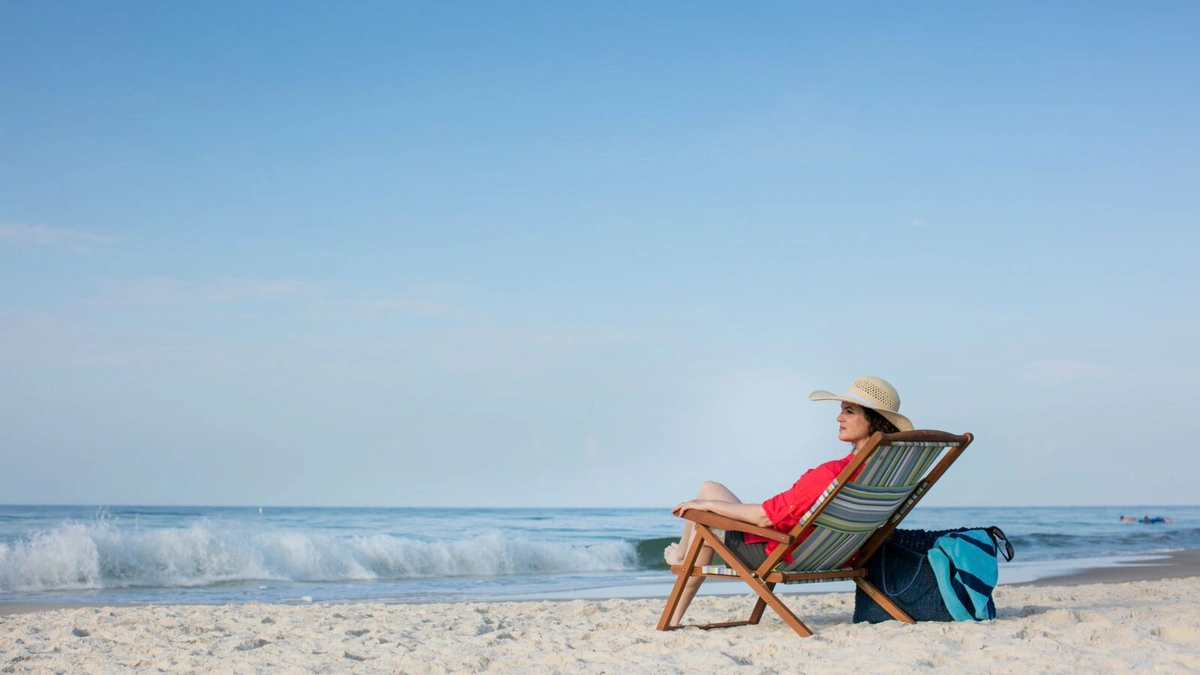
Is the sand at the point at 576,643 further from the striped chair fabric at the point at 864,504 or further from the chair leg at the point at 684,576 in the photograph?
the striped chair fabric at the point at 864,504

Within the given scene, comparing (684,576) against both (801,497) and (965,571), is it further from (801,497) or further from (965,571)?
(965,571)

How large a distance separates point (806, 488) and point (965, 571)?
3.39 ft

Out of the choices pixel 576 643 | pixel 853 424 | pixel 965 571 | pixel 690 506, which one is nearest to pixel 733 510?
pixel 690 506

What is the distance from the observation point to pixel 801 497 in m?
3.98

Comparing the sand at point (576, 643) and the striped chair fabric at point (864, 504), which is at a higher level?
the striped chair fabric at point (864, 504)

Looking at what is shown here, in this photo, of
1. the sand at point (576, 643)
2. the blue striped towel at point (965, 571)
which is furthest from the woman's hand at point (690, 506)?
the blue striped towel at point (965, 571)

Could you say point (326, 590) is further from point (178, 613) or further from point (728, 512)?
point (728, 512)

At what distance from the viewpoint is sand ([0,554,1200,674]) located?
364cm

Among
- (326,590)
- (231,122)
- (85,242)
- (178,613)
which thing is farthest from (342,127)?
(178,613)

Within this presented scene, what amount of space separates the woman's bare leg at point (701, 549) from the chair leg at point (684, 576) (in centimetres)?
3

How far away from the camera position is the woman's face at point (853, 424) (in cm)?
421

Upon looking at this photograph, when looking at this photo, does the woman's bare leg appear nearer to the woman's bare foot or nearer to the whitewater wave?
the woman's bare foot

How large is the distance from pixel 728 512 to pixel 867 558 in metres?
0.84

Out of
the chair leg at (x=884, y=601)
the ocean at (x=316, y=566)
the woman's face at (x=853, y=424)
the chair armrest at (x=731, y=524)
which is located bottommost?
the ocean at (x=316, y=566)
